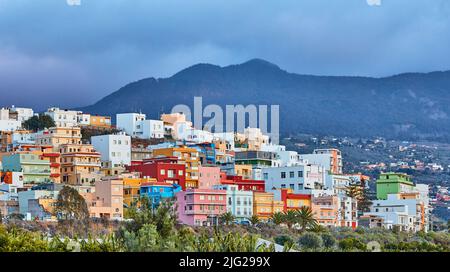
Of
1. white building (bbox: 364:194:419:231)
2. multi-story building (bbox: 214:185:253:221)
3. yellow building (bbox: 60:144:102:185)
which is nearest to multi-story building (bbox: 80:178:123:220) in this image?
yellow building (bbox: 60:144:102:185)

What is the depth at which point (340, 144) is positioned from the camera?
27.0 meters

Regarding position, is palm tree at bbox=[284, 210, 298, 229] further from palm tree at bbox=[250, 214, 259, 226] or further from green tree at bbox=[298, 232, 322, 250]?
green tree at bbox=[298, 232, 322, 250]

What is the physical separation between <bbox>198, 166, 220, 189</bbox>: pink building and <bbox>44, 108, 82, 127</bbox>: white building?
569 cm

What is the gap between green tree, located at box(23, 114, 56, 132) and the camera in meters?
28.3

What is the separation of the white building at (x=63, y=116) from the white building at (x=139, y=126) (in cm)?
108

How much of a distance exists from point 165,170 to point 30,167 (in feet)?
9.02

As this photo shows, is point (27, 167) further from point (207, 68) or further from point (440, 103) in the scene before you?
point (440, 103)

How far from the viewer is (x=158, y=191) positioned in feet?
71.1

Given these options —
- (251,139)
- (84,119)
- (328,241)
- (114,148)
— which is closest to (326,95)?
(251,139)

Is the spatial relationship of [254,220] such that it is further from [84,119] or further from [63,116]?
[84,119]

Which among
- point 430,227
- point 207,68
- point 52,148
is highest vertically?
point 207,68

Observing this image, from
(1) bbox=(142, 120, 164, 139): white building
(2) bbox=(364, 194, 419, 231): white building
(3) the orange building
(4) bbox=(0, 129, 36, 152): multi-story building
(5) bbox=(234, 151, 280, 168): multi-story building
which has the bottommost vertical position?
(2) bbox=(364, 194, 419, 231): white building
